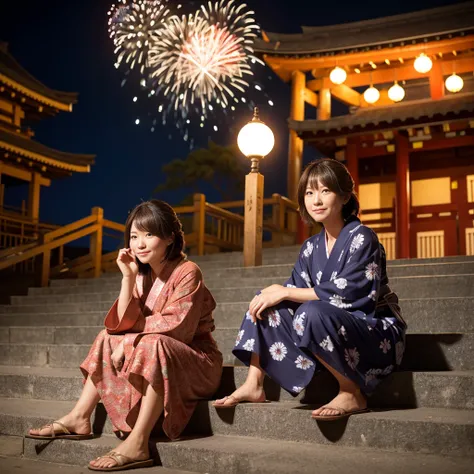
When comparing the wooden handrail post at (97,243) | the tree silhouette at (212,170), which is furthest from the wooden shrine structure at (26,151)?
the tree silhouette at (212,170)

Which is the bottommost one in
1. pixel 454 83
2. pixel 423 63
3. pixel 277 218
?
pixel 277 218

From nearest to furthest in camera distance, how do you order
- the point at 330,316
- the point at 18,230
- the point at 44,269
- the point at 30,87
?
the point at 330,316 → the point at 44,269 → the point at 18,230 → the point at 30,87

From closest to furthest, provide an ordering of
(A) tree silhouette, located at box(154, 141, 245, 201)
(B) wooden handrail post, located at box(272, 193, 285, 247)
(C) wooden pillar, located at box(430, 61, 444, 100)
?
(B) wooden handrail post, located at box(272, 193, 285, 247) < (C) wooden pillar, located at box(430, 61, 444, 100) < (A) tree silhouette, located at box(154, 141, 245, 201)

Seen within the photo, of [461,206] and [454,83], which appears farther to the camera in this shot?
Answer: [454,83]

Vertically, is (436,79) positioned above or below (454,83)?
above

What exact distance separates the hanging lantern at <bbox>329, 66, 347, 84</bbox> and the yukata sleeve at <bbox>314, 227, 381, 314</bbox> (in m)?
11.6

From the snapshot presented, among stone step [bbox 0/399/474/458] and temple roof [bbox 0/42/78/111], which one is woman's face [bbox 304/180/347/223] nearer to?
stone step [bbox 0/399/474/458]

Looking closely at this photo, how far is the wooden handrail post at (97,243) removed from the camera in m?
9.88

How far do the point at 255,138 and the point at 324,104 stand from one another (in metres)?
7.49

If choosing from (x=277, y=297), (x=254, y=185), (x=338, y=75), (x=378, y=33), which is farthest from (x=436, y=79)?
(x=277, y=297)

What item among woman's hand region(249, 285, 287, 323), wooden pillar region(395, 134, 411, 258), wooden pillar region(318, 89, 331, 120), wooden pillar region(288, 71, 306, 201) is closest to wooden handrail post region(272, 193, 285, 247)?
wooden pillar region(288, 71, 306, 201)

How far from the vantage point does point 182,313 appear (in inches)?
130

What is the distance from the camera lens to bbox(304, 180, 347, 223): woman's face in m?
3.34

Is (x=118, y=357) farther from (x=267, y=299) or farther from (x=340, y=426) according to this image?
(x=340, y=426)
